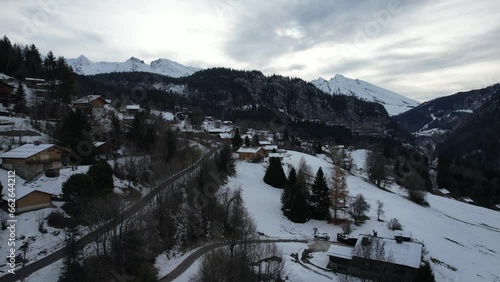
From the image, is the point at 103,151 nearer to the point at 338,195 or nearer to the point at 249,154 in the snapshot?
the point at 249,154

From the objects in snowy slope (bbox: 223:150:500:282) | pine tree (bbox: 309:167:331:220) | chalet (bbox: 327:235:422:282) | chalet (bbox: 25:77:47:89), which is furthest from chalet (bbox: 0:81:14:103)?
chalet (bbox: 327:235:422:282)

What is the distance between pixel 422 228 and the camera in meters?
44.4

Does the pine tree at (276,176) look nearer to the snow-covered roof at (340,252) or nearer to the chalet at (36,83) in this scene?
the snow-covered roof at (340,252)

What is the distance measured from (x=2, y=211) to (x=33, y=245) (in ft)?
17.7

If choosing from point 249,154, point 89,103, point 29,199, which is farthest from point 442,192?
point 29,199

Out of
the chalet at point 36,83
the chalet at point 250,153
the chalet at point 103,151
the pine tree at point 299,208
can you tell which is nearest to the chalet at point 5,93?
the chalet at point 36,83

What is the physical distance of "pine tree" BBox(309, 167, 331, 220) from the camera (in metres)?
45.1

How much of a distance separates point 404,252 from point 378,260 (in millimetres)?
5124

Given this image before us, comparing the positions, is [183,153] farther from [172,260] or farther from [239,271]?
[239,271]

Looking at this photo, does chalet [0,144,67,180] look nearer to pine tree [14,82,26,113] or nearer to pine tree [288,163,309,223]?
pine tree [14,82,26,113]

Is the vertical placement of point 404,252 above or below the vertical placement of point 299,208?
below

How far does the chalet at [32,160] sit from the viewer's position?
3400cm

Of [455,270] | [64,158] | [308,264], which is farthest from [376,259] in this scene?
[64,158]

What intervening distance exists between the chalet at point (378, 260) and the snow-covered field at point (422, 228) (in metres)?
1.84
